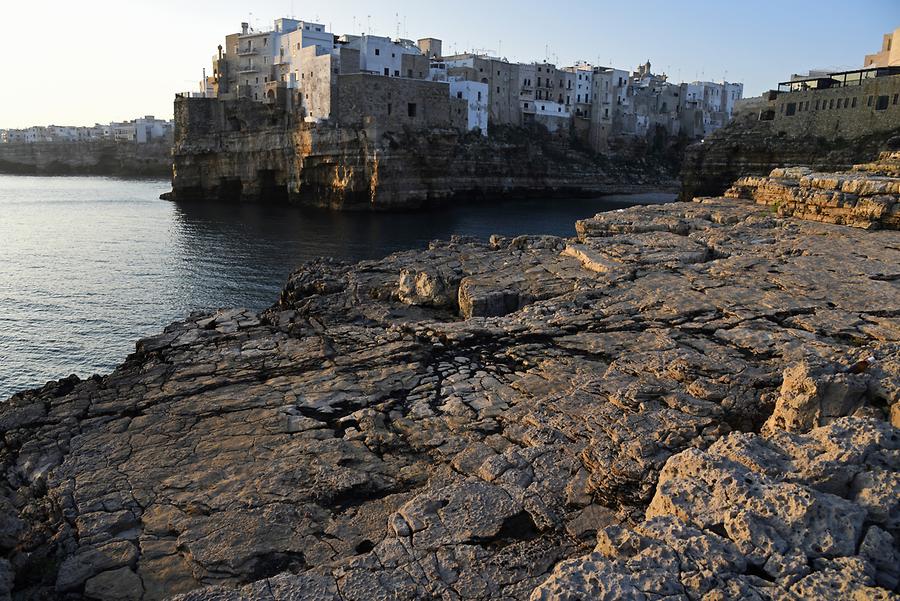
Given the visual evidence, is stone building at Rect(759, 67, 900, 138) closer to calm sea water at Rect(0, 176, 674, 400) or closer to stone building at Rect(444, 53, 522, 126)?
calm sea water at Rect(0, 176, 674, 400)

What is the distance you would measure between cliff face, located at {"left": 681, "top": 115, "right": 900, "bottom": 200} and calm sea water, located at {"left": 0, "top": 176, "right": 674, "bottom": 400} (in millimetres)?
11962

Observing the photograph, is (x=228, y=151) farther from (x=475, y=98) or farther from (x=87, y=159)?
(x=87, y=159)

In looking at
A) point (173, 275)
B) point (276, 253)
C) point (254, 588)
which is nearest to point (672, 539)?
point (254, 588)

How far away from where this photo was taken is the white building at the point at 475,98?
260 ft

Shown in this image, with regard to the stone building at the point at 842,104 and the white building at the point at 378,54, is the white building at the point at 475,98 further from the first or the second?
the stone building at the point at 842,104

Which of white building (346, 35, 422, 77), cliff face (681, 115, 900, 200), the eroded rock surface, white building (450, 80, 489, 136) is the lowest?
the eroded rock surface

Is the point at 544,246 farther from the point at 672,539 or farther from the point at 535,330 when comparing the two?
the point at 672,539

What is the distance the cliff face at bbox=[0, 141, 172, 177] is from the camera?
13550 centimetres

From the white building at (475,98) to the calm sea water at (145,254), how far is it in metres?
12.1

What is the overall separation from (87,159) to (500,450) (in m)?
159

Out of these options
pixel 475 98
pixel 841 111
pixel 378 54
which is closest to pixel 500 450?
pixel 841 111

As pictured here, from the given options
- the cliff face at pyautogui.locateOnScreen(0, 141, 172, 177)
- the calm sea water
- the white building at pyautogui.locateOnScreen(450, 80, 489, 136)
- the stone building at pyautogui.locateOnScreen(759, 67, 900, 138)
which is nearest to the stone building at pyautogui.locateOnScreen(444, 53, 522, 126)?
the white building at pyautogui.locateOnScreen(450, 80, 489, 136)

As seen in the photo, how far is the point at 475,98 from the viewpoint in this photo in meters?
80.8

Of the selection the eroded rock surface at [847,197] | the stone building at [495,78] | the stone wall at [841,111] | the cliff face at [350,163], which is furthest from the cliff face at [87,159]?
the eroded rock surface at [847,197]
